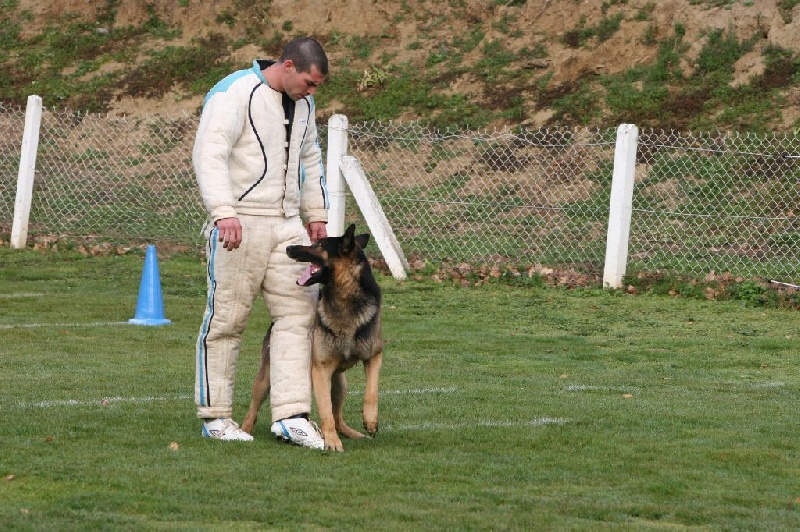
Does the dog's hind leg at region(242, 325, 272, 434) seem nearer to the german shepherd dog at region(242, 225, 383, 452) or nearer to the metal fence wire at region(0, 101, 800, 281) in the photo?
the german shepherd dog at region(242, 225, 383, 452)

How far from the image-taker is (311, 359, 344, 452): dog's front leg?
272 inches

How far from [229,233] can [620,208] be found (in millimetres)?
8906

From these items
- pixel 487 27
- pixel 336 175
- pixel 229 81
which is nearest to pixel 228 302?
pixel 229 81

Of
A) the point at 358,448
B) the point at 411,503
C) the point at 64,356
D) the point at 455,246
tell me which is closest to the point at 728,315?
the point at 455,246

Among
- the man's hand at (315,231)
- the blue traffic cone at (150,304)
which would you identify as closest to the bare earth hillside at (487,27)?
the blue traffic cone at (150,304)

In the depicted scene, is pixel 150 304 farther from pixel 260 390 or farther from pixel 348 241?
pixel 348 241

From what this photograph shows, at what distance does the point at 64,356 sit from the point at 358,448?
3834 millimetres

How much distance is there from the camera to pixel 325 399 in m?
6.98

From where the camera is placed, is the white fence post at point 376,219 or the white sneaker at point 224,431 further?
the white fence post at point 376,219

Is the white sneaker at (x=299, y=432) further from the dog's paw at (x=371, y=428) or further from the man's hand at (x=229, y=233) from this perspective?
the man's hand at (x=229, y=233)

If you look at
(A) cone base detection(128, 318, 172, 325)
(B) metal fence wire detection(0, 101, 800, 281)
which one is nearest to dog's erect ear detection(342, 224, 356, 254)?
(A) cone base detection(128, 318, 172, 325)

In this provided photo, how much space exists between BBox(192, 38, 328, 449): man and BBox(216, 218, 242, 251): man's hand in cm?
16

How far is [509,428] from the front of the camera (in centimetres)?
754

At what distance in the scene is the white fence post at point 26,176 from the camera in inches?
699
